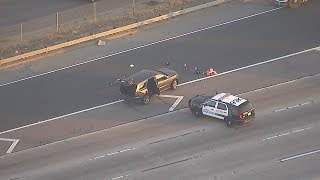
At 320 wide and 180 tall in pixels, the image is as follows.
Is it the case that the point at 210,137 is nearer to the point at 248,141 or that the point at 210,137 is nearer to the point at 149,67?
the point at 248,141

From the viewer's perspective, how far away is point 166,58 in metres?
44.0

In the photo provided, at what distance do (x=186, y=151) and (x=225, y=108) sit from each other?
11.2 feet

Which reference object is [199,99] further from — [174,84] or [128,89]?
[128,89]

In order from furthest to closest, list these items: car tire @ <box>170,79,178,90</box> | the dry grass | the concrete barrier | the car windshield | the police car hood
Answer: the dry grass
the concrete barrier
car tire @ <box>170,79,178,90</box>
the car windshield
the police car hood

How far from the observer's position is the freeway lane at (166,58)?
3966 centimetres

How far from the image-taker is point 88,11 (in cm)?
5181

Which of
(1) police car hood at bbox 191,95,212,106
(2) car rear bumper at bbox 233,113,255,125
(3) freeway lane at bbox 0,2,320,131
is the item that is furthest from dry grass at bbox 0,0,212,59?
(2) car rear bumper at bbox 233,113,255,125

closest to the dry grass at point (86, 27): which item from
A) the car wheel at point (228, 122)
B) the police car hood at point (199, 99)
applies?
the police car hood at point (199, 99)

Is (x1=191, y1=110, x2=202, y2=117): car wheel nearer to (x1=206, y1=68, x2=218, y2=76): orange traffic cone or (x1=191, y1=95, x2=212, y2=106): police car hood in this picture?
(x1=191, y1=95, x2=212, y2=106): police car hood

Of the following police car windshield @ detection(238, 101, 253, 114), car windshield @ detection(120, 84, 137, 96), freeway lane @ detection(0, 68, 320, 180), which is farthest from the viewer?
car windshield @ detection(120, 84, 137, 96)

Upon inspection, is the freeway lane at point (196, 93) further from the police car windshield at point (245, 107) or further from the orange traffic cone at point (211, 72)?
the police car windshield at point (245, 107)

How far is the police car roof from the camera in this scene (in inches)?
1401

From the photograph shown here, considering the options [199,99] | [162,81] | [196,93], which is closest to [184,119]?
[199,99]

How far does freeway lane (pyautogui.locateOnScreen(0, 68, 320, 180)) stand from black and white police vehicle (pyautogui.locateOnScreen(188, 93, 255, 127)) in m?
0.45
